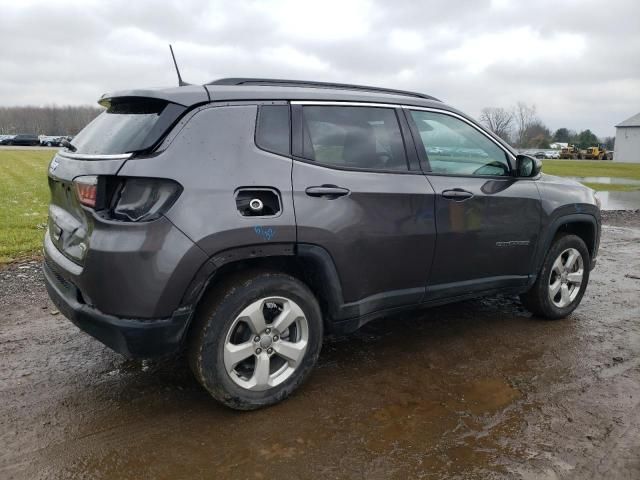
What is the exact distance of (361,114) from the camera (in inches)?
138

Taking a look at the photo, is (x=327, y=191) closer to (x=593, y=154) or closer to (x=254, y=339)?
(x=254, y=339)

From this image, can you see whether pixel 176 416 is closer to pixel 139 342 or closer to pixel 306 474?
pixel 139 342

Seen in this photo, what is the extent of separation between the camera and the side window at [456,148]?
3754mm

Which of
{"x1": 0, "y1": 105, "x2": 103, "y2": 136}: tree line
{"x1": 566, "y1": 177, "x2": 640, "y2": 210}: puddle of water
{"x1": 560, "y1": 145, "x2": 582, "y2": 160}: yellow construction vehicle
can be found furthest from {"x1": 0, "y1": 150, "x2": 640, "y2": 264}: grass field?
{"x1": 0, "y1": 105, "x2": 103, "y2": 136}: tree line

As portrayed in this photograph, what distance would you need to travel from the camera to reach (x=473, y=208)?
151 inches

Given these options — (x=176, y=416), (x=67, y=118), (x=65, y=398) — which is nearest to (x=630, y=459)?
(x=176, y=416)

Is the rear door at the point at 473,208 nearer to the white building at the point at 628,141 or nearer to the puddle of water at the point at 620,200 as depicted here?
the puddle of water at the point at 620,200

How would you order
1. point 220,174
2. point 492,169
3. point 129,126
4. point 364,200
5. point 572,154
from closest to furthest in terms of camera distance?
1. point 220,174
2. point 129,126
3. point 364,200
4. point 492,169
5. point 572,154

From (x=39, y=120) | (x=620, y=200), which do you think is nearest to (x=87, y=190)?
(x=620, y=200)

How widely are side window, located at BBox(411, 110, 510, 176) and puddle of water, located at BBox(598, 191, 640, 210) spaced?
33.8ft

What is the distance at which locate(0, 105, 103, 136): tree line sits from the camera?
93.6 m

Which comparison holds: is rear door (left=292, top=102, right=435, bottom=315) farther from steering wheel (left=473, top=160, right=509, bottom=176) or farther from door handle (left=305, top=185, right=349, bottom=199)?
steering wheel (left=473, top=160, right=509, bottom=176)

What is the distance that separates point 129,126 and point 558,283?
12.5 feet

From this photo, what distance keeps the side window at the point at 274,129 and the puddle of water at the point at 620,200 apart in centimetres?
1202
